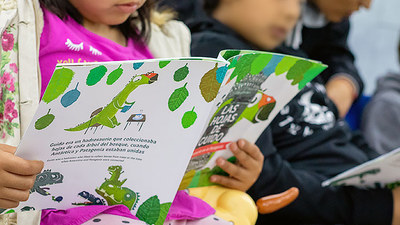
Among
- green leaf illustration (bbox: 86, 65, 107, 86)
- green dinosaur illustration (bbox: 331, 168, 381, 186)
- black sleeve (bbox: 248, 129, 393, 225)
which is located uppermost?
green leaf illustration (bbox: 86, 65, 107, 86)

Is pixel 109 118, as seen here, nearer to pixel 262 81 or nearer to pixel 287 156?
pixel 262 81

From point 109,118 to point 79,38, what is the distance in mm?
240

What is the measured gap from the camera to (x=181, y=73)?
2.37ft

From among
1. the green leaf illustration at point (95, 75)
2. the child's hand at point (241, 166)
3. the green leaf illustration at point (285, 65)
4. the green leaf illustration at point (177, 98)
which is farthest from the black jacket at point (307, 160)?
the green leaf illustration at point (95, 75)

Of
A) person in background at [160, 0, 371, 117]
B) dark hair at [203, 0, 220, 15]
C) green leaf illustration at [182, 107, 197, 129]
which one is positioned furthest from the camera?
person in background at [160, 0, 371, 117]

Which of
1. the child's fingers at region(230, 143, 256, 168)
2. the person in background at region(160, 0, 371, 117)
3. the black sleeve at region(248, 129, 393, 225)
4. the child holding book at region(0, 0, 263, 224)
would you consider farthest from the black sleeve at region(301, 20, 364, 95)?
the child's fingers at region(230, 143, 256, 168)

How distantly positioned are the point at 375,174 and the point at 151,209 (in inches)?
A: 23.5

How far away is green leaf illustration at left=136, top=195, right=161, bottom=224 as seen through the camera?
799 mm

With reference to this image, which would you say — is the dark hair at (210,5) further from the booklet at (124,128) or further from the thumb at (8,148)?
the thumb at (8,148)

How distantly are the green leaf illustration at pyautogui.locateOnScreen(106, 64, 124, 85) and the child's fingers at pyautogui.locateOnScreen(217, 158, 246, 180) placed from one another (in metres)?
0.36

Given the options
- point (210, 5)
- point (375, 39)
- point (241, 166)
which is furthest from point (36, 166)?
point (375, 39)

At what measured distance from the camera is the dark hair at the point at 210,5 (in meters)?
1.48

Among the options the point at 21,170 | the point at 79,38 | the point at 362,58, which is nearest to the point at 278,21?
the point at 79,38

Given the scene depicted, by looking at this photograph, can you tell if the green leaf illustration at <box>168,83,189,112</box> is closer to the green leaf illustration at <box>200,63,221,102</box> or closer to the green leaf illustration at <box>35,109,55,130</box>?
the green leaf illustration at <box>200,63,221,102</box>
